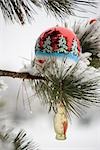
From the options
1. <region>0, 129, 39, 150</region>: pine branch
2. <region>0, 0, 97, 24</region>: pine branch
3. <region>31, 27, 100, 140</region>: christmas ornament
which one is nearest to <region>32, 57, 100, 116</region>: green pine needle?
<region>31, 27, 100, 140</region>: christmas ornament

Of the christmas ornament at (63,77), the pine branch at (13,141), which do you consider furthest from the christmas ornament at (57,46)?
the pine branch at (13,141)

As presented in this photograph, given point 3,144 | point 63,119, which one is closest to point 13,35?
point 3,144

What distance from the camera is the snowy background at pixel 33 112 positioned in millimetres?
1131

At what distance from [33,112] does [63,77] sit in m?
1.15

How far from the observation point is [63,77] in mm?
656

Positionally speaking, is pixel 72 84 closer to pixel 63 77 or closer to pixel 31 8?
pixel 63 77

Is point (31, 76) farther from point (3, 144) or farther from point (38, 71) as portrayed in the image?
point (3, 144)

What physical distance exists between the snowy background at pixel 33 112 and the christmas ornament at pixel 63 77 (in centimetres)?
5

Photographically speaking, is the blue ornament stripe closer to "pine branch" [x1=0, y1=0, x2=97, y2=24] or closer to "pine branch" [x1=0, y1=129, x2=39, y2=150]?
"pine branch" [x1=0, y1=0, x2=97, y2=24]

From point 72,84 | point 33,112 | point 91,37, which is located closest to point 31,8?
point 91,37

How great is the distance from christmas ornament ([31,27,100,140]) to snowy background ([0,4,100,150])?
0.05 metres

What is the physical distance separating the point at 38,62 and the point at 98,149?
2.03m

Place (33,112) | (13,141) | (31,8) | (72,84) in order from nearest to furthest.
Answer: (72,84)
(31,8)
(13,141)
(33,112)

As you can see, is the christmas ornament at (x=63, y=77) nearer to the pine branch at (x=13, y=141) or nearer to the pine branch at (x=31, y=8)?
the pine branch at (x=31, y=8)
